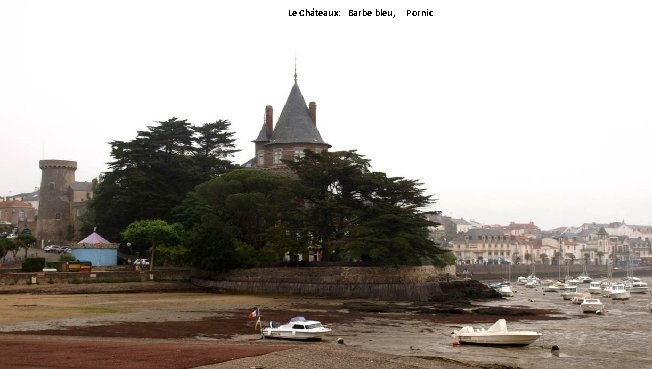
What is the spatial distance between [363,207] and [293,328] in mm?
29880

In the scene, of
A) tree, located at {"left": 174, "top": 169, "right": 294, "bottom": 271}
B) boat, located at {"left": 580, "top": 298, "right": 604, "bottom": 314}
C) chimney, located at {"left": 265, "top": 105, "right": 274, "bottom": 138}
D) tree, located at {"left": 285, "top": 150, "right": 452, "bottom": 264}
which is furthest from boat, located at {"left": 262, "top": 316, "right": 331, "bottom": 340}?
chimney, located at {"left": 265, "top": 105, "right": 274, "bottom": 138}

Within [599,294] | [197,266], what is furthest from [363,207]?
[599,294]

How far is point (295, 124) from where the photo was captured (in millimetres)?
70938

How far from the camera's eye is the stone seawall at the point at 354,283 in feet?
174

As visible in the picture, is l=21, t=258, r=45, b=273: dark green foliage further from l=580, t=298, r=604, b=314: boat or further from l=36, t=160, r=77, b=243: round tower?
l=36, t=160, r=77, b=243: round tower

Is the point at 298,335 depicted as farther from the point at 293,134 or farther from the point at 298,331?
the point at 293,134

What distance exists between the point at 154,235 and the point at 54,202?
47.4 m

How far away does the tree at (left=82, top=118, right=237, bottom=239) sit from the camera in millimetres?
68562

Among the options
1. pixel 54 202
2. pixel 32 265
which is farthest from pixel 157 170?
pixel 54 202

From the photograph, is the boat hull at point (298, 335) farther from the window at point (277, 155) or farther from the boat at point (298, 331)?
the window at point (277, 155)

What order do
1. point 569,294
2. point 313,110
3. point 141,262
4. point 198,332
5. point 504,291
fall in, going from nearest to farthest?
point 198,332
point 569,294
point 504,291
point 141,262
point 313,110

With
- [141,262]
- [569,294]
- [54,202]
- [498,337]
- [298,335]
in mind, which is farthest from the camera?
[54,202]

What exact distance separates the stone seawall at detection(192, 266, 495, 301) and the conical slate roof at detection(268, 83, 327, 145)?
57.8ft

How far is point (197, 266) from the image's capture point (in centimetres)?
6100
